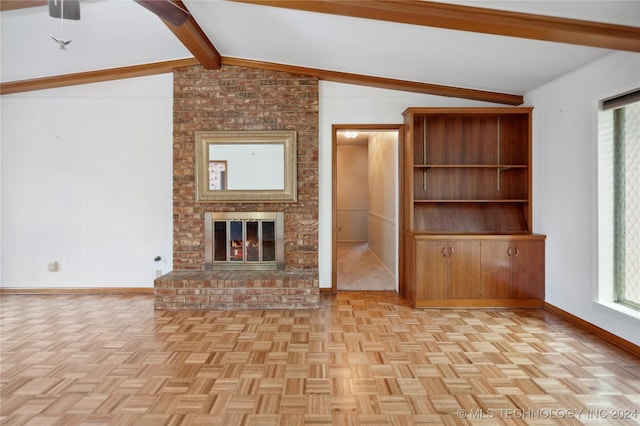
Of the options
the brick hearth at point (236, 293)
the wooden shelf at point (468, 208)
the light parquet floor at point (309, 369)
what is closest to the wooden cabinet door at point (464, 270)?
the wooden shelf at point (468, 208)

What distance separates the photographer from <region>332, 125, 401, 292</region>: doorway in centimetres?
484

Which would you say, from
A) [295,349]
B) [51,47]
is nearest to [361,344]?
[295,349]

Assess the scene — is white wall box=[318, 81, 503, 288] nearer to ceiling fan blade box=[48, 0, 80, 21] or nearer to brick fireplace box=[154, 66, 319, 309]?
brick fireplace box=[154, 66, 319, 309]

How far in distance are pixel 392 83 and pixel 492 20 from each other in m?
1.91

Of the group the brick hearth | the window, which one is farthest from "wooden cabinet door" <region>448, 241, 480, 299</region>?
the brick hearth

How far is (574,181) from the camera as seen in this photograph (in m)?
3.50

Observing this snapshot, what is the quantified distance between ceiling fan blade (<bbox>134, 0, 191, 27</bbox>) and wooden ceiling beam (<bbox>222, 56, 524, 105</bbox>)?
1354mm

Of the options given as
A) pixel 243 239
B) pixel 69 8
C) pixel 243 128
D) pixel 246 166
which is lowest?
pixel 243 239

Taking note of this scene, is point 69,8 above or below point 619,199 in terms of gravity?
above

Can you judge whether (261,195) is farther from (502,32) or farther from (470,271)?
(502,32)

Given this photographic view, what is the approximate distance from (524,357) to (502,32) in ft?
7.90

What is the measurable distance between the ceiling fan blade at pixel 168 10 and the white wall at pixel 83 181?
1.77m

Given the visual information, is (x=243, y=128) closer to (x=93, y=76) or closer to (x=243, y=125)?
(x=243, y=125)

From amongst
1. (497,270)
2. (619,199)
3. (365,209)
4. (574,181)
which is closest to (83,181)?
(497,270)
